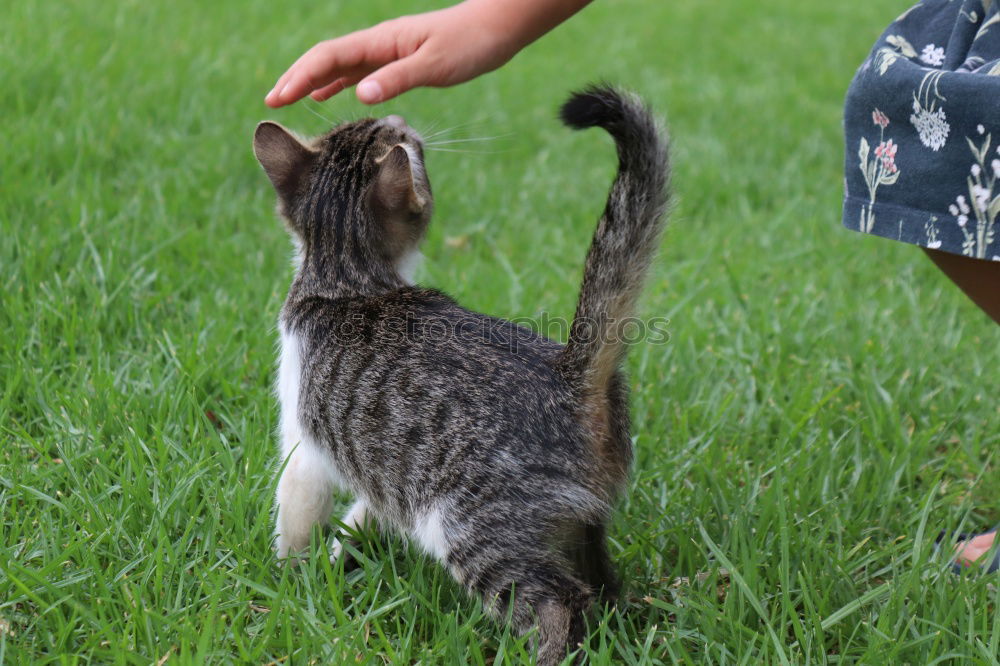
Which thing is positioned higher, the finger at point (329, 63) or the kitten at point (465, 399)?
the finger at point (329, 63)

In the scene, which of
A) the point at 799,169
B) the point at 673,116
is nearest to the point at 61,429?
the point at 799,169

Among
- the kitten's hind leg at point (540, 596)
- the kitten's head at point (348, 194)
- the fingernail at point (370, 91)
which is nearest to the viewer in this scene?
the kitten's hind leg at point (540, 596)

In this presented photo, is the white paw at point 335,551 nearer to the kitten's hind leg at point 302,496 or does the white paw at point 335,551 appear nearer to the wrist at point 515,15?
the kitten's hind leg at point 302,496

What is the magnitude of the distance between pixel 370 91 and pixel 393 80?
0.09 metres

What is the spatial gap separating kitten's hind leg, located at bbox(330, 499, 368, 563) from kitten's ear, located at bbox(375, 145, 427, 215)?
0.79m

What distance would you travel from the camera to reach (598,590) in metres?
2.32

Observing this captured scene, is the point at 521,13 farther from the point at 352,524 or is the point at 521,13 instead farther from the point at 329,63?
the point at 352,524

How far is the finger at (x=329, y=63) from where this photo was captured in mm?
2441

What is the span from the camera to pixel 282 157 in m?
2.64

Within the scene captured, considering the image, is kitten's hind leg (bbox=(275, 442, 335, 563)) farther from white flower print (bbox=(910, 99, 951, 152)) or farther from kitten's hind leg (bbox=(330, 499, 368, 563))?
white flower print (bbox=(910, 99, 951, 152))

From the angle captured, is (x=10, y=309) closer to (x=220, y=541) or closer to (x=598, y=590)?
(x=220, y=541)

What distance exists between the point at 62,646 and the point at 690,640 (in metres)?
1.42

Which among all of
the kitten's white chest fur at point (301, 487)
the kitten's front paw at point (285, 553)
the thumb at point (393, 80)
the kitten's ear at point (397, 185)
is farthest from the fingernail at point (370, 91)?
the kitten's front paw at point (285, 553)

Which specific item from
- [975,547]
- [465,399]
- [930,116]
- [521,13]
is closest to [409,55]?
[521,13]
